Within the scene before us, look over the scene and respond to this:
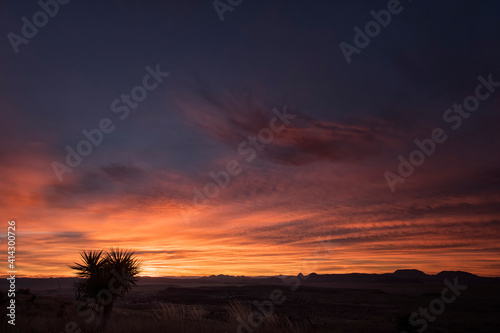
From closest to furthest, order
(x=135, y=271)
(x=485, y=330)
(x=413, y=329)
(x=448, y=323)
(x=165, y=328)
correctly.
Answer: (x=165, y=328) < (x=135, y=271) < (x=413, y=329) < (x=485, y=330) < (x=448, y=323)

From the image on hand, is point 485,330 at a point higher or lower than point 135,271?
lower

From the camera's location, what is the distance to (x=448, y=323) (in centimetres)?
3803

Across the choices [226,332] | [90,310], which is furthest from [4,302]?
[226,332]

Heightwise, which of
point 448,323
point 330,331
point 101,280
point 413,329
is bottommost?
point 448,323

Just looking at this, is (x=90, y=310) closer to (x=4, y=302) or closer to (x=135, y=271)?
(x=135, y=271)

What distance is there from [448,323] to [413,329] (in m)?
20.7

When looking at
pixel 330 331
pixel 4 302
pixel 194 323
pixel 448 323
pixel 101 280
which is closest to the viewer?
pixel 330 331

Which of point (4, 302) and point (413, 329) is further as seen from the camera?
point (413, 329)

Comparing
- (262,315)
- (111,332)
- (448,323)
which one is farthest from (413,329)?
(448,323)

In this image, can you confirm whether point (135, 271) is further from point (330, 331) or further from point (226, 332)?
point (330, 331)

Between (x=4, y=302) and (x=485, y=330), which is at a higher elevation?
(x=4, y=302)

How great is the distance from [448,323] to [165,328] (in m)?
37.3

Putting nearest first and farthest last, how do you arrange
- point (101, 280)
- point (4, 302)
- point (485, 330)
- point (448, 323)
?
point (101, 280)
point (4, 302)
point (485, 330)
point (448, 323)

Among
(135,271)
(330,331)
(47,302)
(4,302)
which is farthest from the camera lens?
(47,302)
